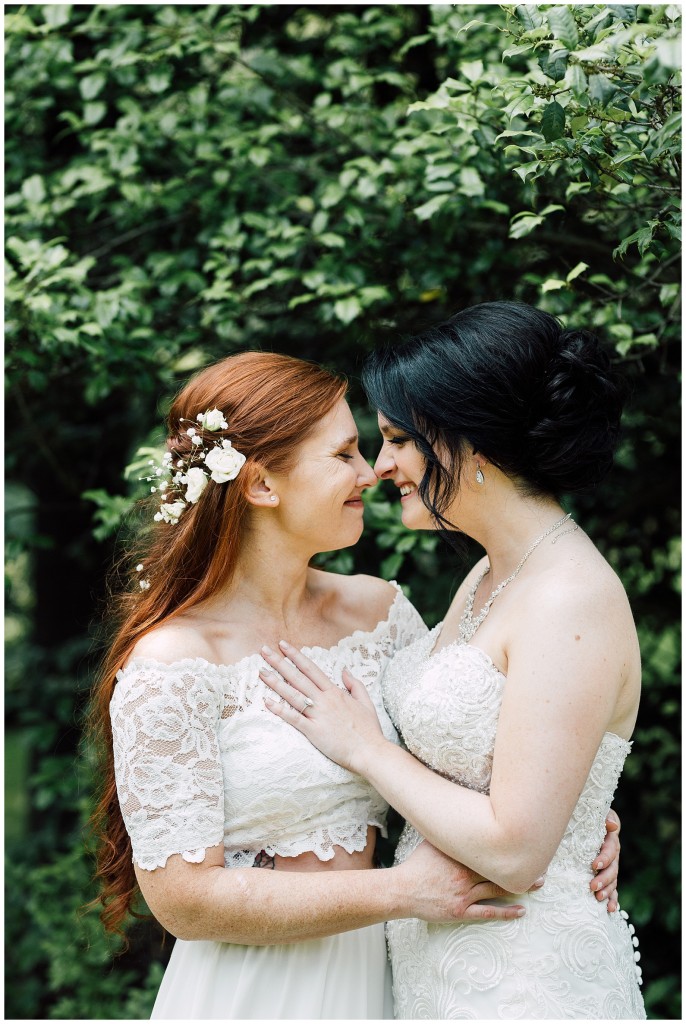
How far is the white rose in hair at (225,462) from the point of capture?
2.34 m

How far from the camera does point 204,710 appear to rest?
7.09 ft

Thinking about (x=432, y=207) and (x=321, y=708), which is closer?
(x=321, y=708)

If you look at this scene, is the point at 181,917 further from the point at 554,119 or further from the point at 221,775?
the point at 554,119

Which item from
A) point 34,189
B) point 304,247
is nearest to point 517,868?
point 304,247

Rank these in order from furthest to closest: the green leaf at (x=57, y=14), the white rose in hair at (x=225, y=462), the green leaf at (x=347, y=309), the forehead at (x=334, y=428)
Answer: the green leaf at (x=57, y=14) < the green leaf at (x=347, y=309) < the forehead at (x=334, y=428) < the white rose in hair at (x=225, y=462)

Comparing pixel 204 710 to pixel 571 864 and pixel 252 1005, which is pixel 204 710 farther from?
pixel 571 864

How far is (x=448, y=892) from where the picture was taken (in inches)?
82.3

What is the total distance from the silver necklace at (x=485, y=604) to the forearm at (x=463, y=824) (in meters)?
0.37

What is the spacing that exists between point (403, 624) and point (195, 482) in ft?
2.61

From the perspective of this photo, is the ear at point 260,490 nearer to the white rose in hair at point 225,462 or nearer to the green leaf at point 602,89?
the white rose in hair at point 225,462

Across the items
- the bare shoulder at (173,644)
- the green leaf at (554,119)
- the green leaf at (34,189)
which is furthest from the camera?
the green leaf at (34,189)

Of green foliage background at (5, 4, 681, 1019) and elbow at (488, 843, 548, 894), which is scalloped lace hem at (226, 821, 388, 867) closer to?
elbow at (488, 843, 548, 894)

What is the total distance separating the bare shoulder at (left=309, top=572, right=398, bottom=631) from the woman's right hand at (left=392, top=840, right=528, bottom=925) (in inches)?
29.4

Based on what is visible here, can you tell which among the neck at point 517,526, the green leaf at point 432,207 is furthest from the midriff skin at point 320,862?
the green leaf at point 432,207
